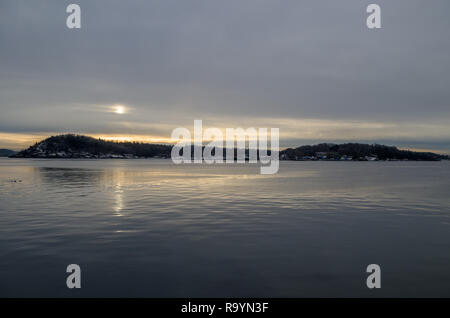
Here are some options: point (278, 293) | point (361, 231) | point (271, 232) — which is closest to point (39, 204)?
point (271, 232)

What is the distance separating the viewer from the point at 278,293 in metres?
9.75

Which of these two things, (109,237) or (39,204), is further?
(39,204)

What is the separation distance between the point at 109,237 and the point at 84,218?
6.47 metres

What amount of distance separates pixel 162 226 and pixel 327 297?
12275mm

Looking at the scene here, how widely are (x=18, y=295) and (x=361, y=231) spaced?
1816 cm

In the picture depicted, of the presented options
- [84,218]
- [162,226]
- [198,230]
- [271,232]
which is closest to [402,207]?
[271,232]

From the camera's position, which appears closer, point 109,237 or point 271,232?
point 109,237

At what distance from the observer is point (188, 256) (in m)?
13.2
